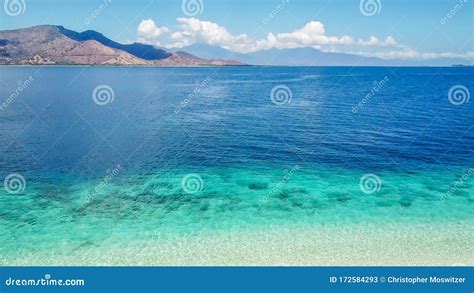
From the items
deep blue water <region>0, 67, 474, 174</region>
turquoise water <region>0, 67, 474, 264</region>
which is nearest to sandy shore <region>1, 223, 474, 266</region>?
turquoise water <region>0, 67, 474, 264</region>

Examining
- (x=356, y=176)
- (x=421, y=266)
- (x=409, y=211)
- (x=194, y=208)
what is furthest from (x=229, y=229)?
(x=356, y=176)

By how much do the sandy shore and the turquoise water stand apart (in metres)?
0.64

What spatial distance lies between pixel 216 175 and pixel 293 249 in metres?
11.5

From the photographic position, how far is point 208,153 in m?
34.3

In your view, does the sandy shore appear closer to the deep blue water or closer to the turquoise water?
the turquoise water

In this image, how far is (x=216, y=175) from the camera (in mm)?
28203

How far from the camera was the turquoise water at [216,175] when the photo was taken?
20531mm

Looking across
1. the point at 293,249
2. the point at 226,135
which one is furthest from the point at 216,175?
the point at 226,135

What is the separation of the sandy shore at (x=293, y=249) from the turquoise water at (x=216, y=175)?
643 millimetres

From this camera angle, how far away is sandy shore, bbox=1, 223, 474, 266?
16.9m

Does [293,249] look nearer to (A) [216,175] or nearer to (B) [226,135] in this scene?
(A) [216,175]

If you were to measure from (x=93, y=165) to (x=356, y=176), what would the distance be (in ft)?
68.4

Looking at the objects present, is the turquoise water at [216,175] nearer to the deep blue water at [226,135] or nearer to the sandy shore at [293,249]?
the deep blue water at [226,135]
